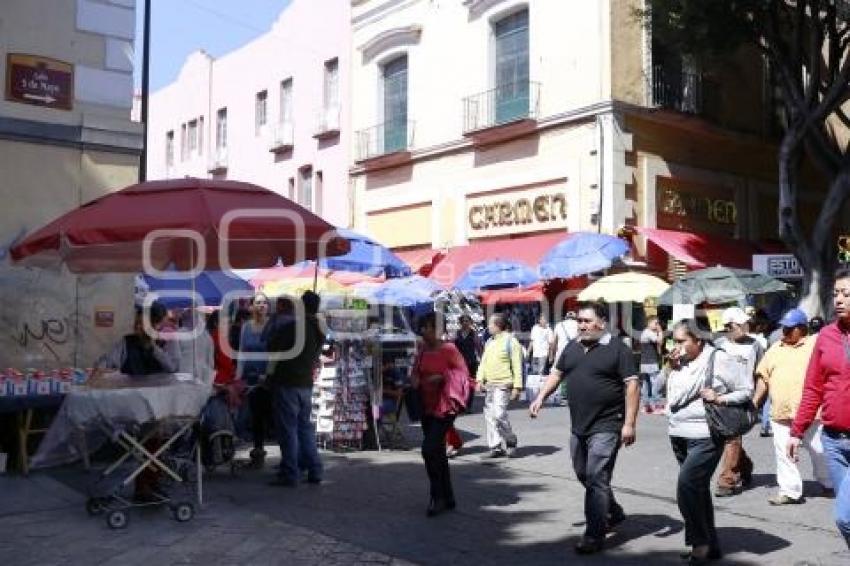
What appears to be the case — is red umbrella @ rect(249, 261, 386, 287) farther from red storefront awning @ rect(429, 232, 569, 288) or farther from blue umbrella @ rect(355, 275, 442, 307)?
red storefront awning @ rect(429, 232, 569, 288)

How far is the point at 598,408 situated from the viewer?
642 cm

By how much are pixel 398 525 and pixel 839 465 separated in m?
3.39

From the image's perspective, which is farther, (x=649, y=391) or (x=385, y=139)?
(x=385, y=139)

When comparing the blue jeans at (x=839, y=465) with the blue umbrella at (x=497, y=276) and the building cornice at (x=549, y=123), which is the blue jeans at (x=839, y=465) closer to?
the blue umbrella at (x=497, y=276)

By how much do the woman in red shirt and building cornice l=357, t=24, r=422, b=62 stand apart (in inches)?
673

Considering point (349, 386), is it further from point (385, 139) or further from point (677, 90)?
point (385, 139)

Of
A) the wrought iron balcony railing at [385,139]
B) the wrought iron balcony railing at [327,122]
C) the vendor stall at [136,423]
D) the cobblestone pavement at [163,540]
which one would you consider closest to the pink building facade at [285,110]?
the wrought iron balcony railing at [327,122]

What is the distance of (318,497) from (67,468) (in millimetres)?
2914

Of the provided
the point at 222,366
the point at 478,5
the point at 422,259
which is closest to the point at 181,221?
the point at 222,366

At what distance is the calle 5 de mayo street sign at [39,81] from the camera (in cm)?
982

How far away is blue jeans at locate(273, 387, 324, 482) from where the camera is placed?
8695 millimetres

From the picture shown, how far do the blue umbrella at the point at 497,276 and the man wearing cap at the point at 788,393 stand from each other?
32.7 feet

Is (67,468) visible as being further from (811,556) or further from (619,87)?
(619,87)

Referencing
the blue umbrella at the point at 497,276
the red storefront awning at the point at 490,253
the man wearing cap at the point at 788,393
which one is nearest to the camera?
the man wearing cap at the point at 788,393
